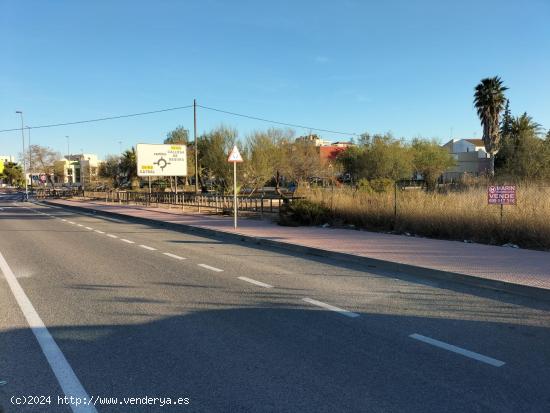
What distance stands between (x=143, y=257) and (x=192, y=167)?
42.6 meters

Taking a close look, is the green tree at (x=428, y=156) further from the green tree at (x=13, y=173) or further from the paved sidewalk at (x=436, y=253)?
the green tree at (x=13, y=173)

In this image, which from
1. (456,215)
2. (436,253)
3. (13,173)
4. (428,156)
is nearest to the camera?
(436,253)

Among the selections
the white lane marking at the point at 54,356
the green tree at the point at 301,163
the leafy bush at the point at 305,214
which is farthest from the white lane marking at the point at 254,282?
the green tree at the point at 301,163

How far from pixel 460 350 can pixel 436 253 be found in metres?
5.57

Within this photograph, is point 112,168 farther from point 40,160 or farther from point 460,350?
point 460,350

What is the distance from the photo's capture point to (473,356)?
450 cm

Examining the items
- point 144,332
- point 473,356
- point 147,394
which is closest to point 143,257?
point 144,332

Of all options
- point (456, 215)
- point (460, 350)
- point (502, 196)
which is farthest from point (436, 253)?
point (460, 350)

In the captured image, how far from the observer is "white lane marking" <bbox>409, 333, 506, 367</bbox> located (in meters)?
4.35

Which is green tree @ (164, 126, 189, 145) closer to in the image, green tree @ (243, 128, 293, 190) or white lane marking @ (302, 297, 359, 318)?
green tree @ (243, 128, 293, 190)

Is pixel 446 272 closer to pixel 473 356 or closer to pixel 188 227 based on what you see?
pixel 473 356

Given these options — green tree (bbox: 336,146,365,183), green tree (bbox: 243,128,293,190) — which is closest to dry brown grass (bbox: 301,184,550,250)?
green tree (bbox: 243,128,293,190)

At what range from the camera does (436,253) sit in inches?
392

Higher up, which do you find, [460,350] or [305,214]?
[305,214]
